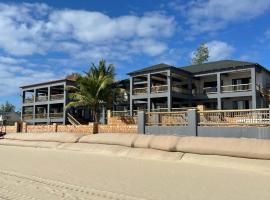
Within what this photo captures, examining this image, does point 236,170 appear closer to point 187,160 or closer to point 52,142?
point 187,160

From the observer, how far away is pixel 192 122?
1884 centimetres

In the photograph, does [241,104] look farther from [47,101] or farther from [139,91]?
[47,101]

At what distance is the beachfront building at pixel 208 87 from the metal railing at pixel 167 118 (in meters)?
11.6

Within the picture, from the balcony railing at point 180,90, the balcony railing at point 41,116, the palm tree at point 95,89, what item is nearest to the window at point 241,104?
the balcony railing at point 180,90

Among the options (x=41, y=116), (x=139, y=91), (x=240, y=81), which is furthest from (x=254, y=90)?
(x=41, y=116)

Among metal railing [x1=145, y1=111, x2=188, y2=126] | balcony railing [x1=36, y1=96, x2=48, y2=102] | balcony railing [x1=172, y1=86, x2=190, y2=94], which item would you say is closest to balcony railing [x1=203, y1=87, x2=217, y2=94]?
balcony railing [x1=172, y1=86, x2=190, y2=94]

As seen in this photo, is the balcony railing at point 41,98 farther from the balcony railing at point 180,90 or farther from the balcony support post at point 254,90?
the balcony support post at point 254,90

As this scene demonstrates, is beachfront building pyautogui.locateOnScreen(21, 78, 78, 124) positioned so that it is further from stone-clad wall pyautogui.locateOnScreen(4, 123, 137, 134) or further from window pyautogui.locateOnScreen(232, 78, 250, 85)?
window pyautogui.locateOnScreen(232, 78, 250, 85)

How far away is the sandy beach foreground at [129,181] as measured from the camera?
8.55 meters

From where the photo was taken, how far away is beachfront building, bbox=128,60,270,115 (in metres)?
33.0

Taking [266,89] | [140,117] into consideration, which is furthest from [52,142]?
[266,89]

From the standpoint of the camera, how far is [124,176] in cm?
1155

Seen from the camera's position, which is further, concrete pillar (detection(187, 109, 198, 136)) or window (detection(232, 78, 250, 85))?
window (detection(232, 78, 250, 85))

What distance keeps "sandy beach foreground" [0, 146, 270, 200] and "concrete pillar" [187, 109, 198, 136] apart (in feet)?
14.0
